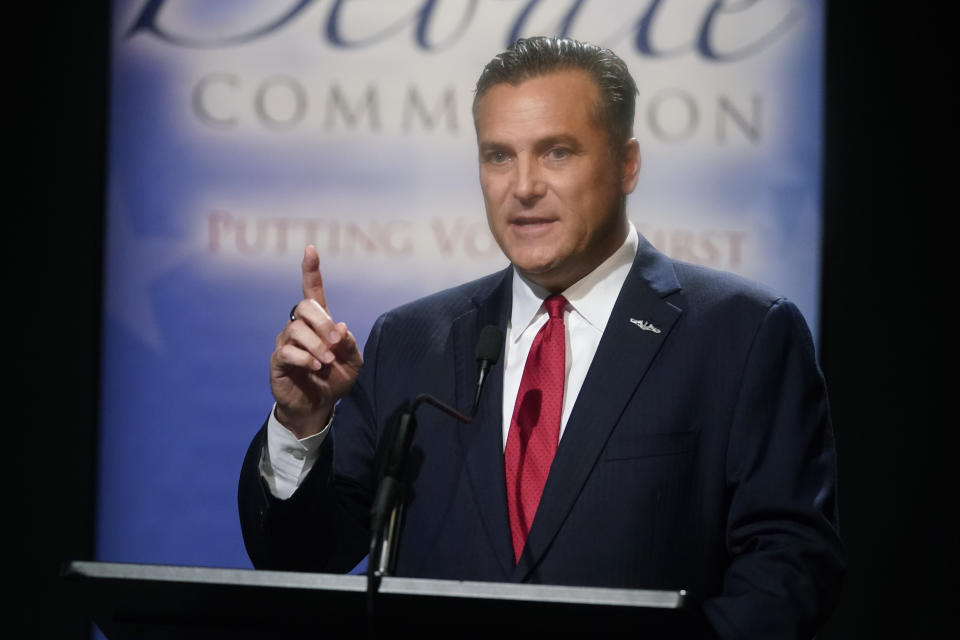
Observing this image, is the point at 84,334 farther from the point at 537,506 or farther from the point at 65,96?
the point at 537,506

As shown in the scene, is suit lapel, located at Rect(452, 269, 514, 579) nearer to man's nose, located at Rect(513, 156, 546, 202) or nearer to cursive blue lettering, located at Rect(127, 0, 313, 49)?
man's nose, located at Rect(513, 156, 546, 202)

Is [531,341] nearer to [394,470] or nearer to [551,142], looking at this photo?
[551,142]

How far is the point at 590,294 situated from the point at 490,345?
1.22ft

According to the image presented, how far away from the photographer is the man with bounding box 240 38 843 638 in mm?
1727

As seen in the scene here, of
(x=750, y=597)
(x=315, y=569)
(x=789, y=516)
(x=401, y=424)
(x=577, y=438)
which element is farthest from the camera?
(x=315, y=569)

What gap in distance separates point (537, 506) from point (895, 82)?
189 cm

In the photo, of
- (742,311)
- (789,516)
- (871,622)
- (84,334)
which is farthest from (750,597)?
(84,334)

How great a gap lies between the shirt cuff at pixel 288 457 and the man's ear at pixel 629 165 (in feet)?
2.15

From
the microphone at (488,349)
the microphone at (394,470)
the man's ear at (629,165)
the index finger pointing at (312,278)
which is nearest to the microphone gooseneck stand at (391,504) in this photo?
the microphone at (394,470)

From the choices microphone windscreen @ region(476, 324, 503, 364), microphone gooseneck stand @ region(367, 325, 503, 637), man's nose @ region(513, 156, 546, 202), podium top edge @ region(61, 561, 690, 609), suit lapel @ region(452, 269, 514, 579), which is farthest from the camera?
man's nose @ region(513, 156, 546, 202)

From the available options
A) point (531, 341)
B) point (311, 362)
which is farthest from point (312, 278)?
point (531, 341)

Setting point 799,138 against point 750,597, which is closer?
point 750,597

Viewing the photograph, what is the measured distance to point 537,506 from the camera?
1.80 m

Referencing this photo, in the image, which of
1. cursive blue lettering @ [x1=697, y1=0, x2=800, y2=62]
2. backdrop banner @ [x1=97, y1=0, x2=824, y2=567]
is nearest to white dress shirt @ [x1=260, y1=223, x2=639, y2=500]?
backdrop banner @ [x1=97, y1=0, x2=824, y2=567]
